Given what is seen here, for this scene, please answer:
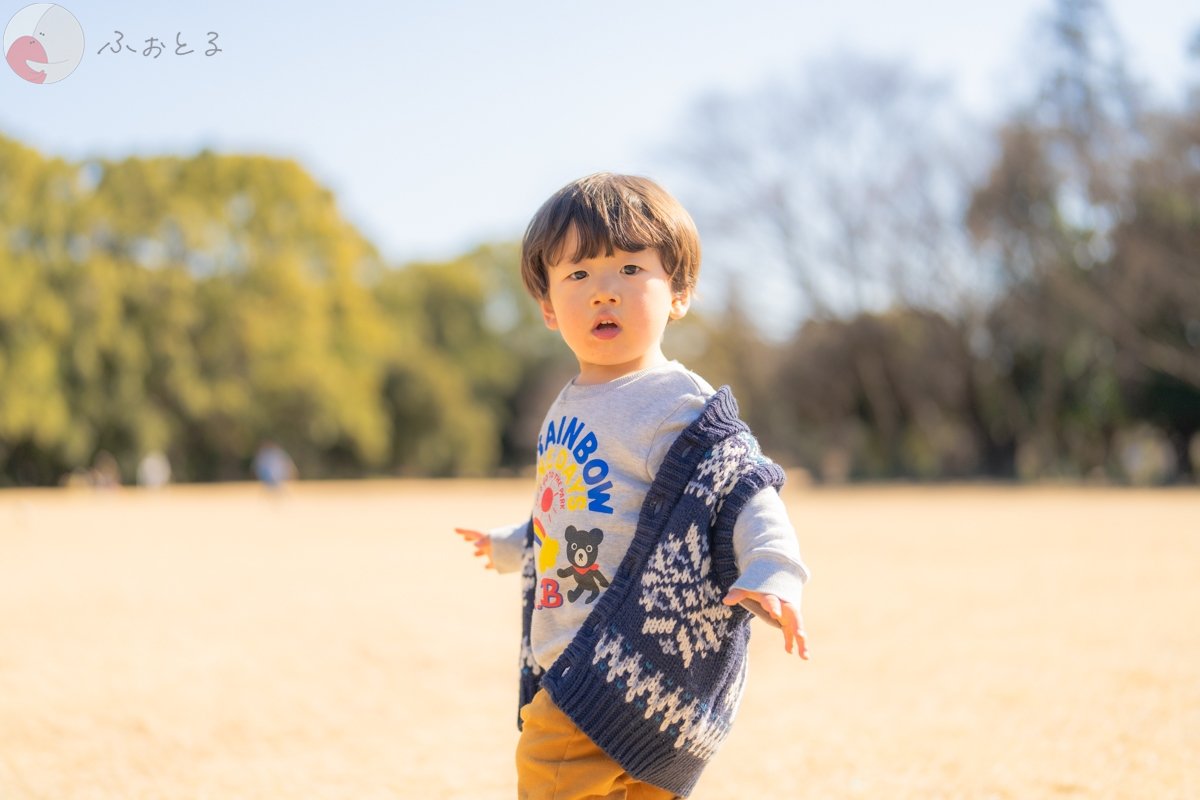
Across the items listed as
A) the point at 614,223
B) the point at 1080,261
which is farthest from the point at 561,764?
the point at 1080,261

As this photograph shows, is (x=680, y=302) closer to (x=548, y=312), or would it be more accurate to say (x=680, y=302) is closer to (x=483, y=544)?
(x=548, y=312)

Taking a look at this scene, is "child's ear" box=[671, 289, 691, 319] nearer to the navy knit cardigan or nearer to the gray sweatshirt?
the gray sweatshirt

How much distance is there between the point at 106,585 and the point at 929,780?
891cm

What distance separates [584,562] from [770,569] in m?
0.45

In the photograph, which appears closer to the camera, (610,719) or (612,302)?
(610,719)

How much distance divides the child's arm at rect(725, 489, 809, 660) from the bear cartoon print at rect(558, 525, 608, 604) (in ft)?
1.02

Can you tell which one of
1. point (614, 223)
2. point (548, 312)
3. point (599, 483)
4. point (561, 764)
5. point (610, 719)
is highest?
point (614, 223)

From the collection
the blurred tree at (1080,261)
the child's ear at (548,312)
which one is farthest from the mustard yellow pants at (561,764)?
the blurred tree at (1080,261)

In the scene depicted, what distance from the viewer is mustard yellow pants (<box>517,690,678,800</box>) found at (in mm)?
2490

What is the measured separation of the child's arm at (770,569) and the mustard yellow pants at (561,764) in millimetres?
459

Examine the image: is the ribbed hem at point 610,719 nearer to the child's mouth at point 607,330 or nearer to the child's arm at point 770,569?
the child's arm at point 770,569

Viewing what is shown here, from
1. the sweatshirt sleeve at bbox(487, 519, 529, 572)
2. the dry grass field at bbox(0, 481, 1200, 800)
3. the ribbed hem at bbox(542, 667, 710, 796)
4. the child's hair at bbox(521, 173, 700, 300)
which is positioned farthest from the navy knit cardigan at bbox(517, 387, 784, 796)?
the dry grass field at bbox(0, 481, 1200, 800)

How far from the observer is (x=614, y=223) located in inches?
101

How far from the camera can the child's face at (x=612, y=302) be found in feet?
8.52
